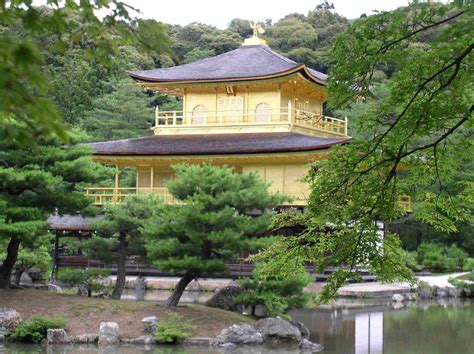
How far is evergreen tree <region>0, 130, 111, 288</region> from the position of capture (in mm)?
13711

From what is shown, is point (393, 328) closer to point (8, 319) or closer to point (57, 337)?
point (57, 337)

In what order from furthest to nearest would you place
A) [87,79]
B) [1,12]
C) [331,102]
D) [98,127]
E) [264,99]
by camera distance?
[87,79]
[98,127]
[264,99]
[331,102]
[1,12]

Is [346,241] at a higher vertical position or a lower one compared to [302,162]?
lower

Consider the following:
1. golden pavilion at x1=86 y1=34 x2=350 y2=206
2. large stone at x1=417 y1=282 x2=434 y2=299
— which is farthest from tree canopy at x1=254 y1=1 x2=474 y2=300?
large stone at x1=417 y1=282 x2=434 y2=299

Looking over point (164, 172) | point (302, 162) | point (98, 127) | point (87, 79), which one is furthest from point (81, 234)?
point (87, 79)

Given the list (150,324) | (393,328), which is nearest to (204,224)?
(150,324)

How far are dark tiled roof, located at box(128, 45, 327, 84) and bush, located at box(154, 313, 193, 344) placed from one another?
12.4 meters

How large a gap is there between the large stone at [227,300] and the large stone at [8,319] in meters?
3.92

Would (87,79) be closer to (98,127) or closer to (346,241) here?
(98,127)

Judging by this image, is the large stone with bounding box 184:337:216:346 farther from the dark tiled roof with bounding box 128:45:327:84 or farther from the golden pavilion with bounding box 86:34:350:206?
the dark tiled roof with bounding box 128:45:327:84

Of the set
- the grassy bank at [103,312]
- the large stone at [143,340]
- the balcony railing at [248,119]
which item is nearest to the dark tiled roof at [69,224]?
the balcony railing at [248,119]

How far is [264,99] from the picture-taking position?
25.4m

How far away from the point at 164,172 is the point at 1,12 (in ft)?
75.4

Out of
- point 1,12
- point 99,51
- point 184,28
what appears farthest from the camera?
point 184,28
